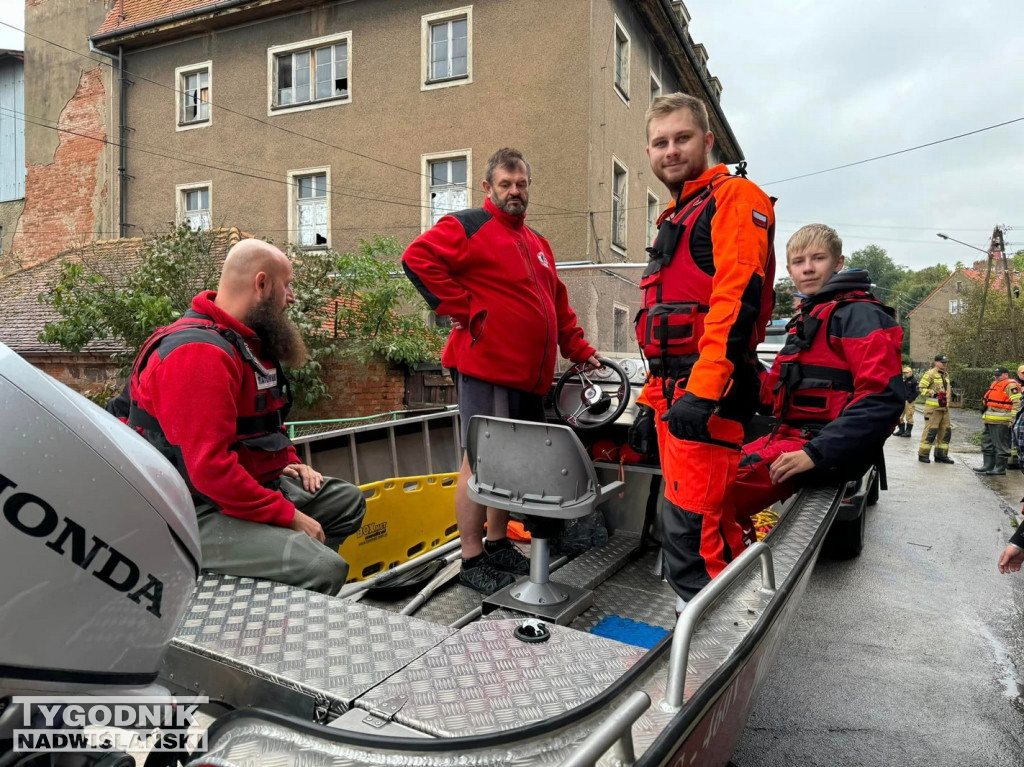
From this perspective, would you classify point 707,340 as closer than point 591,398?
Yes

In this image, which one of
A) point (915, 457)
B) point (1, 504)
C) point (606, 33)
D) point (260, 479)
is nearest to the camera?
point (1, 504)

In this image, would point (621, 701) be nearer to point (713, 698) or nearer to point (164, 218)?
point (713, 698)

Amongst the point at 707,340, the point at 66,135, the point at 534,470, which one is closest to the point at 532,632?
the point at 534,470

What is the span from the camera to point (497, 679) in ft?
4.71

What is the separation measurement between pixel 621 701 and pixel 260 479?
67.8 inches

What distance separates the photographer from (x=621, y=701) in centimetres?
128

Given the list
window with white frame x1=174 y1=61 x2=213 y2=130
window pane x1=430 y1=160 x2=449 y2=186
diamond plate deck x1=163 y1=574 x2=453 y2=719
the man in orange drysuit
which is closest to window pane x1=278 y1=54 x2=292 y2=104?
window with white frame x1=174 y1=61 x2=213 y2=130

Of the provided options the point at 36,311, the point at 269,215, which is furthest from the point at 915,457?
the point at 36,311

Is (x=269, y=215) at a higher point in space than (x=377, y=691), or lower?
higher

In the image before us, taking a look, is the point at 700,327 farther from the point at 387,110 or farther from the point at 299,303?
the point at 387,110

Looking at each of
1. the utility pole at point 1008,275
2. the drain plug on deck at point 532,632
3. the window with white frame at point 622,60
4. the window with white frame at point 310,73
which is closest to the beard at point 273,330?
the drain plug on deck at point 532,632

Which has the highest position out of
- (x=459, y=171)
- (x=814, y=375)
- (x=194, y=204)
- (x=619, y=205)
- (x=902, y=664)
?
(x=459, y=171)

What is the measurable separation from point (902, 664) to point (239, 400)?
3527 mm

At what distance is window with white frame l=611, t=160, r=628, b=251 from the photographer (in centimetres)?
1550
